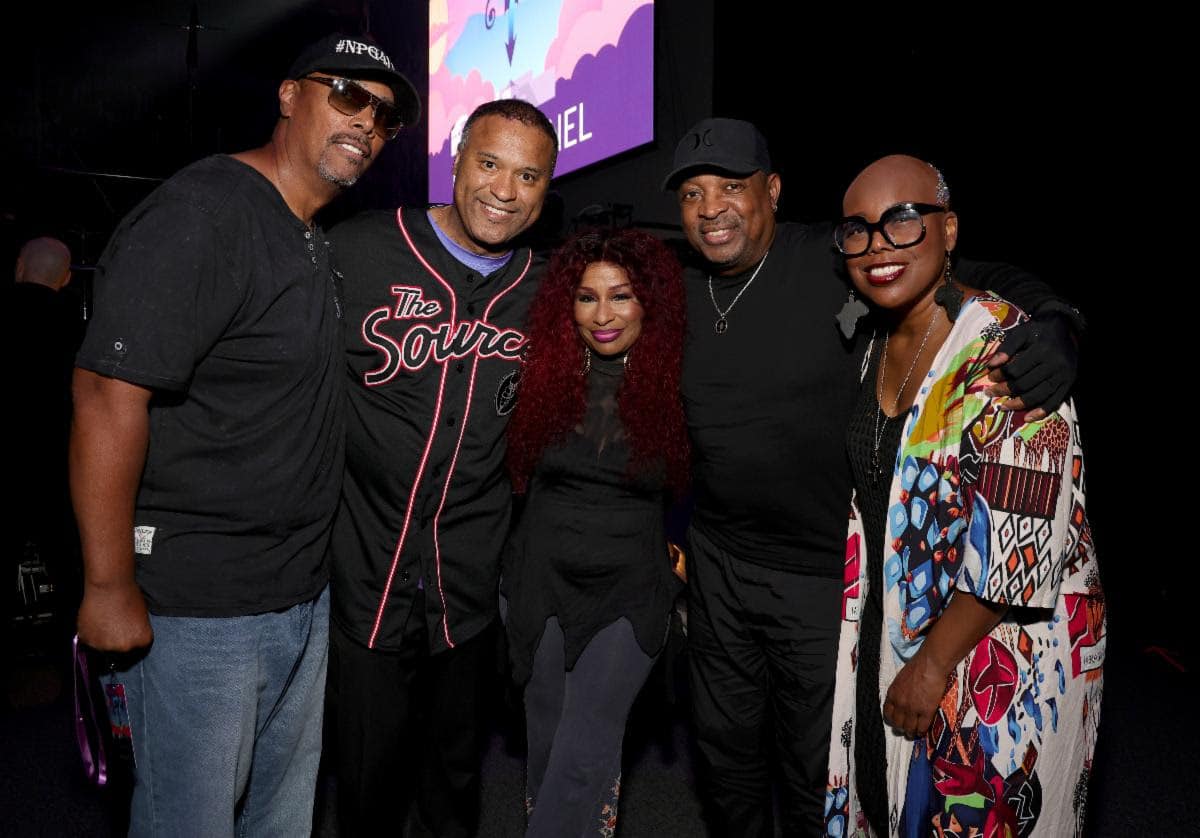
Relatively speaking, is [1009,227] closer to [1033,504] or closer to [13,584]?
[1033,504]

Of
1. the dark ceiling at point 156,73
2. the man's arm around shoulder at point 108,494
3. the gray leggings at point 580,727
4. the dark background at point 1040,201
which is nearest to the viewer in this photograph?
the man's arm around shoulder at point 108,494

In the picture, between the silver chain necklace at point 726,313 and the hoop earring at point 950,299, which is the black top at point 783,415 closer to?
the silver chain necklace at point 726,313

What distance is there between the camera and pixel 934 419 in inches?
58.0

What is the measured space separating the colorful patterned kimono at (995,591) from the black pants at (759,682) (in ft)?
1.32

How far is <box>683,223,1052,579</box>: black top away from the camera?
6.38ft

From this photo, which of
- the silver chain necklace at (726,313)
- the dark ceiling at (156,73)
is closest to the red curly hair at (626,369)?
the silver chain necklace at (726,313)

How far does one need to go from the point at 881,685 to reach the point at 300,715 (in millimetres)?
1297

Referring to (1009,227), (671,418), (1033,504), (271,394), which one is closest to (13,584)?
(271,394)

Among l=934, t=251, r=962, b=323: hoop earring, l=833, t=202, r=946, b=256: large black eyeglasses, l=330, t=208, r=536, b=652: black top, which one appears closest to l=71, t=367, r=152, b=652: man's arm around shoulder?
l=330, t=208, r=536, b=652: black top

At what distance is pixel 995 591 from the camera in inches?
52.5

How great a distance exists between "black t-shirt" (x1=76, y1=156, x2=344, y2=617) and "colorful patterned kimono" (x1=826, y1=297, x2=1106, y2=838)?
122cm

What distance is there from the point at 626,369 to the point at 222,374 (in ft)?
3.37

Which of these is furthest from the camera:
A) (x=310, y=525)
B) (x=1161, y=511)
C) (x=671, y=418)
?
(x=1161, y=511)

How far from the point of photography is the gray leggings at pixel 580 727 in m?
1.89
